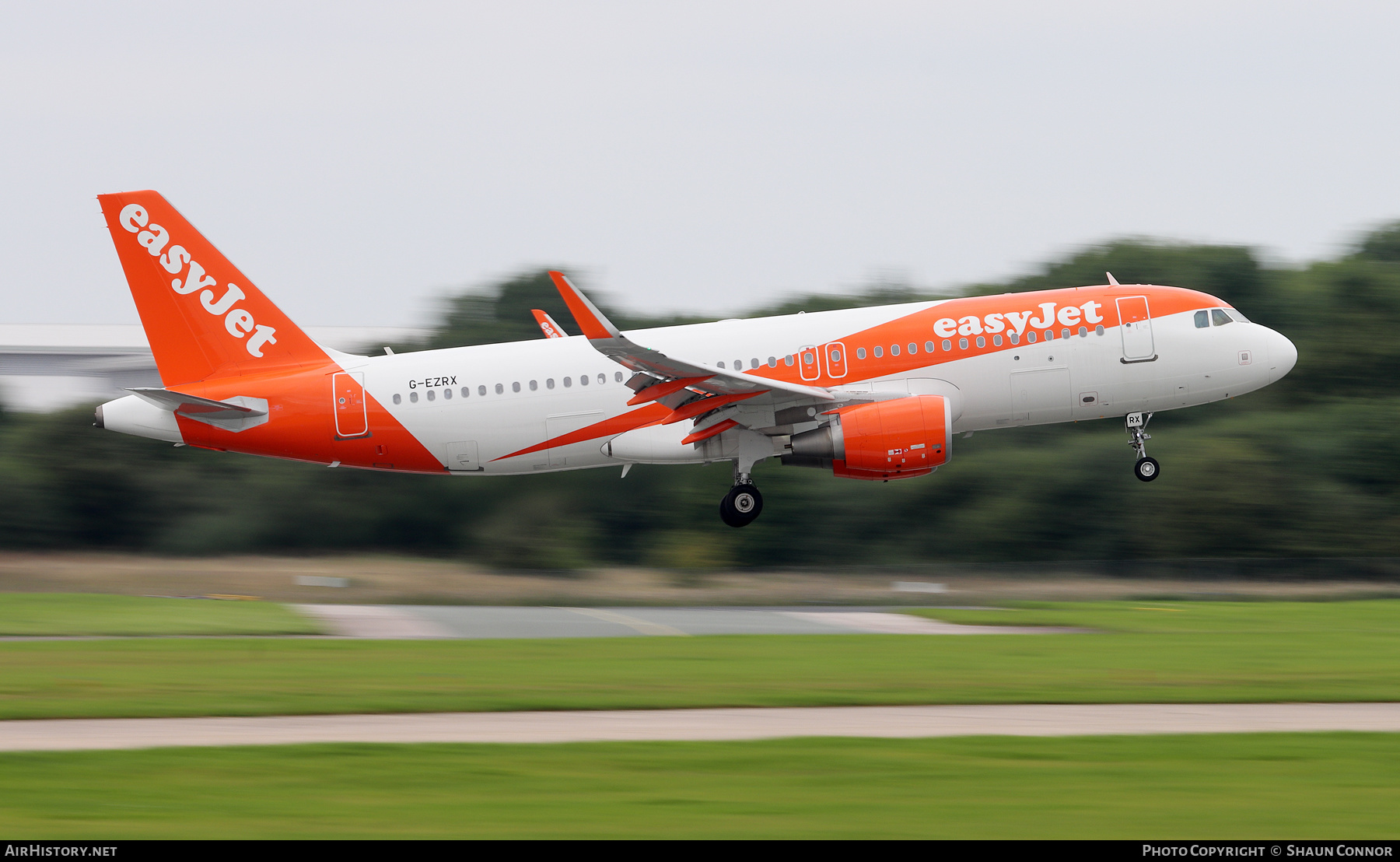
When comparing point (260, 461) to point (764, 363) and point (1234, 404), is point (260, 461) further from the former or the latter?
Result: point (1234, 404)

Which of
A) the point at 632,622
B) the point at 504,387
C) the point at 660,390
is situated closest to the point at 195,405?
the point at 504,387

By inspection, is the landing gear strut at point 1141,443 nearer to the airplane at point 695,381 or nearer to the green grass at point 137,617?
the airplane at point 695,381

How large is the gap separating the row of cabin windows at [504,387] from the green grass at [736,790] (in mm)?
14819

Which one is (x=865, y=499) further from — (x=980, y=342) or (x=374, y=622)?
(x=374, y=622)

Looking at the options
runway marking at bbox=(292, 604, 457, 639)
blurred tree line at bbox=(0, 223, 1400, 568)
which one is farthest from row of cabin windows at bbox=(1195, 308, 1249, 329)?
runway marking at bbox=(292, 604, 457, 639)

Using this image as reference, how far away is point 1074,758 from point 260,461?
3309 centimetres

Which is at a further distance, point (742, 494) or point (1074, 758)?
point (742, 494)

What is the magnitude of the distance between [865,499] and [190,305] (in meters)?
19.6

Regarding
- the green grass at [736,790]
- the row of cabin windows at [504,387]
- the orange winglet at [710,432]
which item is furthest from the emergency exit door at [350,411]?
the green grass at [736,790]

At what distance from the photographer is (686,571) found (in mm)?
36906

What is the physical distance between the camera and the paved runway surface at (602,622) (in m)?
25.0
